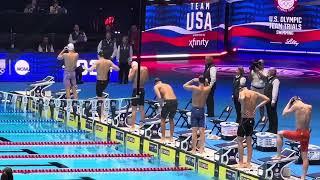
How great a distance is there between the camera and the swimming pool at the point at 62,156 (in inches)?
630

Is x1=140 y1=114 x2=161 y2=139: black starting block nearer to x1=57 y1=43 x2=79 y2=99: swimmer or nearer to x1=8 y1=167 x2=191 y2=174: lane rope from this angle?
x1=8 y1=167 x2=191 y2=174: lane rope

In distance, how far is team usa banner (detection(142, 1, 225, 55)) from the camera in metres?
34.7

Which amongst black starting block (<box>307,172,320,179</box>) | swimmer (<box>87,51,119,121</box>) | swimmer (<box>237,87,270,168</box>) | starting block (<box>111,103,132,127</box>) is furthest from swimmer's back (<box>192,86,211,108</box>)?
swimmer (<box>87,51,119,121</box>)

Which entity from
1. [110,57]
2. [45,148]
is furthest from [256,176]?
[110,57]

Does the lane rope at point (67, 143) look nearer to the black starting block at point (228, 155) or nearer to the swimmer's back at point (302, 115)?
the black starting block at point (228, 155)

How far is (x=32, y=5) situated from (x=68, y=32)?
1.57 metres

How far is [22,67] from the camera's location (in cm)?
2861

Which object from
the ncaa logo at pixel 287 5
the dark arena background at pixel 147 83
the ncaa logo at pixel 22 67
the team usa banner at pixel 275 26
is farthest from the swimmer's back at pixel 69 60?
the ncaa logo at pixel 287 5

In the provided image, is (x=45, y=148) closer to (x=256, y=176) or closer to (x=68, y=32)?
(x=256, y=176)

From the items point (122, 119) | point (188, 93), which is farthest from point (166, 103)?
point (188, 93)

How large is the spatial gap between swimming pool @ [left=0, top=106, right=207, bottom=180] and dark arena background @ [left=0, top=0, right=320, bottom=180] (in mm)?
22

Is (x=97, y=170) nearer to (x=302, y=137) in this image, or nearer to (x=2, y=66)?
(x=302, y=137)

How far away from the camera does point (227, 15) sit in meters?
36.2

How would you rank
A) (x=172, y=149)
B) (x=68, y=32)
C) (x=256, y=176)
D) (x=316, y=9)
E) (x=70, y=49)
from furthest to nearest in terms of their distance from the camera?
(x=316, y=9), (x=68, y=32), (x=70, y=49), (x=172, y=149), (x=256, y=176)
